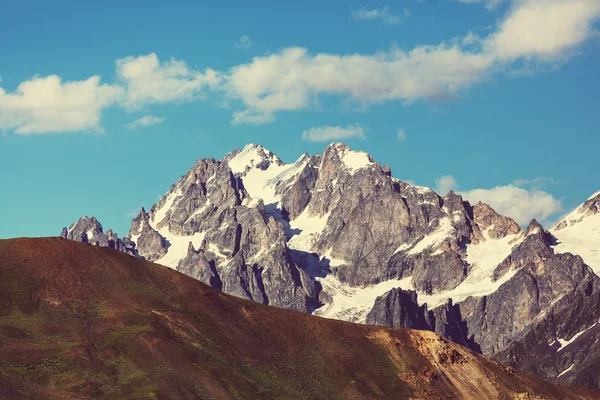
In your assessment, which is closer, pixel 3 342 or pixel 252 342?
pixel 3 342

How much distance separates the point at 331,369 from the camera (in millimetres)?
198250

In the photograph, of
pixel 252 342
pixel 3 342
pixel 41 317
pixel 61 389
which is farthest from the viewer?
pixel 252 342

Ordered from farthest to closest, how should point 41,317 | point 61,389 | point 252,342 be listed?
point 252,342 < point 41,317 < point 61,389

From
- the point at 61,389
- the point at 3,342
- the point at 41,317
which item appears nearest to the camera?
the point at 61,389

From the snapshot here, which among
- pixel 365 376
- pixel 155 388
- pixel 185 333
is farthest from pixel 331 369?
pixel 155 388

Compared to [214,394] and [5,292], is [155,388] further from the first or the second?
[5,292]

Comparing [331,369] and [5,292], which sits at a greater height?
[5,292]

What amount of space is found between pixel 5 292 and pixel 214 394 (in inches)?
1759

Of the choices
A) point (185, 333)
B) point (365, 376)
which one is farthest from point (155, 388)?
point (365, 376)

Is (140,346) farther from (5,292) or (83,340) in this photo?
(5,292)

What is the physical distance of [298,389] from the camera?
7333 inches

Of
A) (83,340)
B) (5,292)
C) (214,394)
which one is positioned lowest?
(214,394)

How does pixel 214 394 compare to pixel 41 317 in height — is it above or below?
below

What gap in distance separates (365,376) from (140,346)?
45.4 metres
